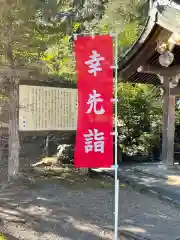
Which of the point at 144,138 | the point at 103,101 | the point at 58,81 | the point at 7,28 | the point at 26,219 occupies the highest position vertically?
the point at 7,28

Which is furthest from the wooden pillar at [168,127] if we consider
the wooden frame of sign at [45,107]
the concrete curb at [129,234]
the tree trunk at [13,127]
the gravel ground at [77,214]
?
the concrete curb at [129,234]

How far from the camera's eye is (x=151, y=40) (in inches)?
353

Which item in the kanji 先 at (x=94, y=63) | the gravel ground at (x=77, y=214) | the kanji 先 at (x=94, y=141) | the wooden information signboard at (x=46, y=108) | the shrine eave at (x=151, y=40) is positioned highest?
the shrine eave at (x=151, y=40)

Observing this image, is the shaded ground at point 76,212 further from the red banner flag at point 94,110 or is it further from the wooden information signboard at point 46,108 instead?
the wooden information signboard at point 46,108

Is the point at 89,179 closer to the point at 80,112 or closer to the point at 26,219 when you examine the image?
the point at 26,219

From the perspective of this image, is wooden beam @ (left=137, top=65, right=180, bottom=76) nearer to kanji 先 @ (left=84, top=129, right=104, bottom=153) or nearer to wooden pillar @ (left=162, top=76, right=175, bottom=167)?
wooden pillar @ (left=162, top=76, right=175, bottom=167)

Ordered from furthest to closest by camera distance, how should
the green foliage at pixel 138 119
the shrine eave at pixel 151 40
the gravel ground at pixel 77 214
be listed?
the green foliage at pixel 138 119 < the shrine eave at pixel 151 40 < the gravel ground at pixel 77 214

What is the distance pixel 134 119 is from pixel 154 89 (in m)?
2.12

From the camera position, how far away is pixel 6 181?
8.02m

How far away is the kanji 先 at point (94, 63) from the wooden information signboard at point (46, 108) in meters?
2.34

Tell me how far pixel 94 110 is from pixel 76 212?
2206mm

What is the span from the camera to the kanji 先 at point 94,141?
4.86m

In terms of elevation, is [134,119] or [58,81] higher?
[58,81]

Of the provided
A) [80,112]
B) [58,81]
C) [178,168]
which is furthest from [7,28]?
[178,168]
